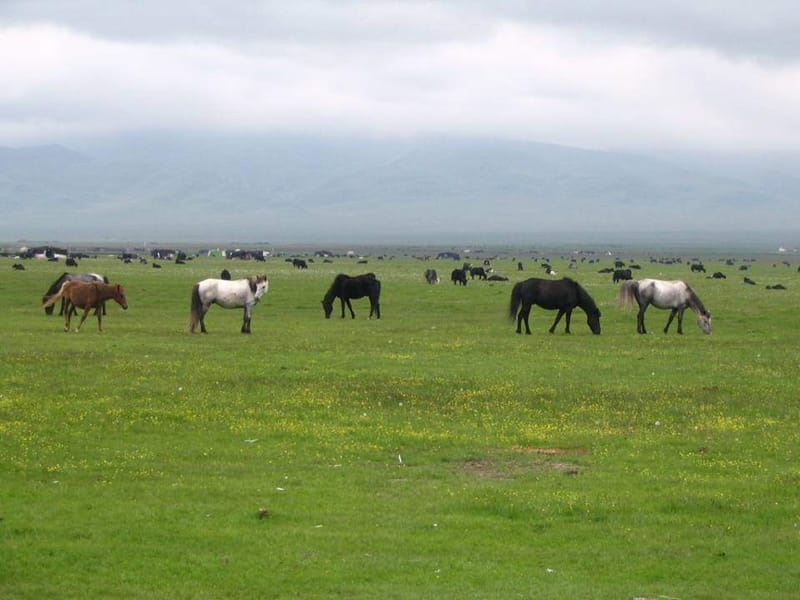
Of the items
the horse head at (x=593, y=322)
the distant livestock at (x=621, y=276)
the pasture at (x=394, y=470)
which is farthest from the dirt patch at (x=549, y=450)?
the distant livestock at (x=621, y=276)

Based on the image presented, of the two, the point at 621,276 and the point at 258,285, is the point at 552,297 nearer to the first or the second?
the point at 258,285

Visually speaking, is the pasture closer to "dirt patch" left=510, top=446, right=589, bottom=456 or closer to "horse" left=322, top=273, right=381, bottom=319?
"dirt patch" left=510, top=446, right=589, bottom=456

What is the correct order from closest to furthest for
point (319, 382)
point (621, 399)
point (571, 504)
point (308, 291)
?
point (571, 504), point (621, 399), point (319, 382), point (308, 291)

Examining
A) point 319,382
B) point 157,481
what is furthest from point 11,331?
point 157,481

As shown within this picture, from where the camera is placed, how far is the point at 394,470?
A: 52.9ft

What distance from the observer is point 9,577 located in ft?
37.2

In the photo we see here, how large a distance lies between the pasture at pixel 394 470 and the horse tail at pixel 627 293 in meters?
6.48

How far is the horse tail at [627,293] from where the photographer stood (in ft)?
125

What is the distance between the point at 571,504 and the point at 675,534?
1.47 metres

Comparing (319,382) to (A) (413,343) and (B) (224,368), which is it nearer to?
(B) (224,368)

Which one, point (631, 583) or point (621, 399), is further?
point (621, 399)

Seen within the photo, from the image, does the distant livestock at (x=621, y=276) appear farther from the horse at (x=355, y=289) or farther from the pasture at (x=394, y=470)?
the pasture at (x=394, y=470)

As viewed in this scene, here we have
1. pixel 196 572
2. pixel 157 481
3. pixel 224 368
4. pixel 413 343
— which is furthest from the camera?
pixel 413 343

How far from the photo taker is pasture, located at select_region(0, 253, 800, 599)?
11688 mm
